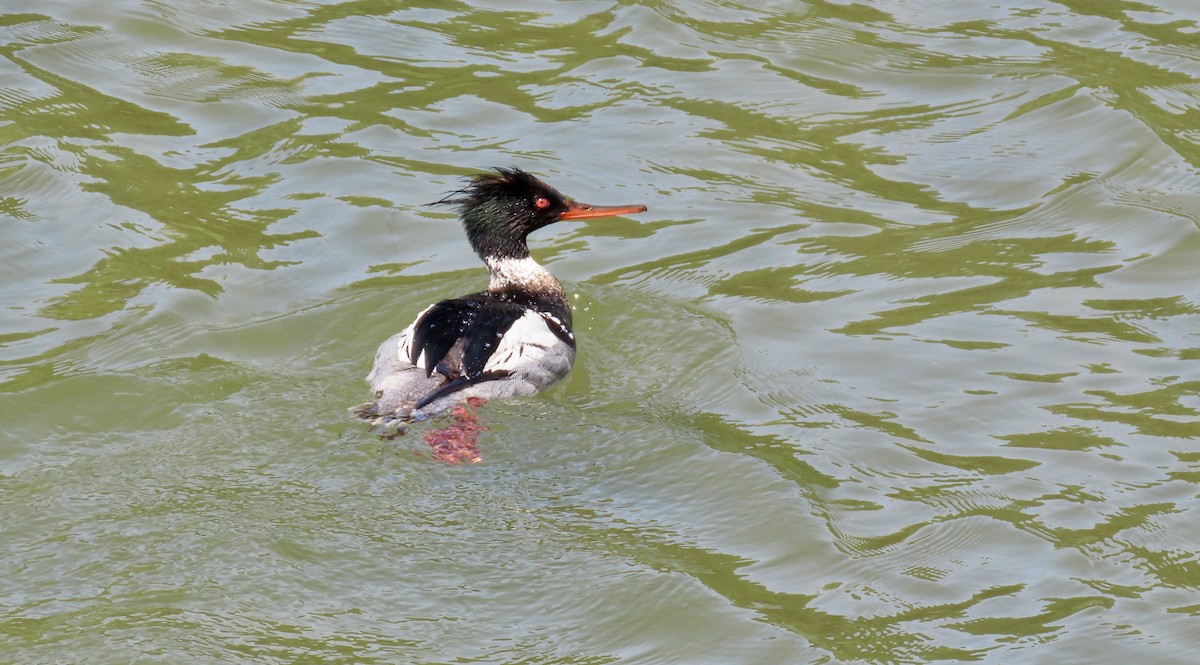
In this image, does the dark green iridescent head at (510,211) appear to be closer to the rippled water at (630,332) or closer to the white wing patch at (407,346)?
the rippled water at (630,332)

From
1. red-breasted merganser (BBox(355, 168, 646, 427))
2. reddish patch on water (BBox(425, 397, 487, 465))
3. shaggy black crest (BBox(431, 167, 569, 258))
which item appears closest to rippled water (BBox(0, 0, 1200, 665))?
reddish patch on water (BBox(425, 397, 487, 465))

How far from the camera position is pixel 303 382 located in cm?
787

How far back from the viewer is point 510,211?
906 cm

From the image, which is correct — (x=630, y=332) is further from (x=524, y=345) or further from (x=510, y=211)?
(x=510, y=211)

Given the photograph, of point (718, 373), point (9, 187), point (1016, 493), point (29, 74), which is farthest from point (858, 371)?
point (29, 74)

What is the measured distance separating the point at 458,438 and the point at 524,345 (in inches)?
39.8

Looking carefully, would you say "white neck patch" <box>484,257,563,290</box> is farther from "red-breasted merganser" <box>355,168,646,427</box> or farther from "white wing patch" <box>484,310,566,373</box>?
"white wing patch" <box>484,310,566,373</box>

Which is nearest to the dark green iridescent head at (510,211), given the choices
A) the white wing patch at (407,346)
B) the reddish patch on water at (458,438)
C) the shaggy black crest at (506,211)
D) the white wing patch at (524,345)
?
the shaggy black crest at (506,211)

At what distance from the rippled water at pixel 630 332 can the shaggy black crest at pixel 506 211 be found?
45 cm

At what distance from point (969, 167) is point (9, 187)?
6168 mm

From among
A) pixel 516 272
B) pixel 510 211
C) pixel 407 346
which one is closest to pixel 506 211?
pixel 510 211

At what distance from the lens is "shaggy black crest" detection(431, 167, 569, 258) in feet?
29.5

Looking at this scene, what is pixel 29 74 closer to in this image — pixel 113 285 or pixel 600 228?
pixel 113 285

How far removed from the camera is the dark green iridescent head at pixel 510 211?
29.5 ft
